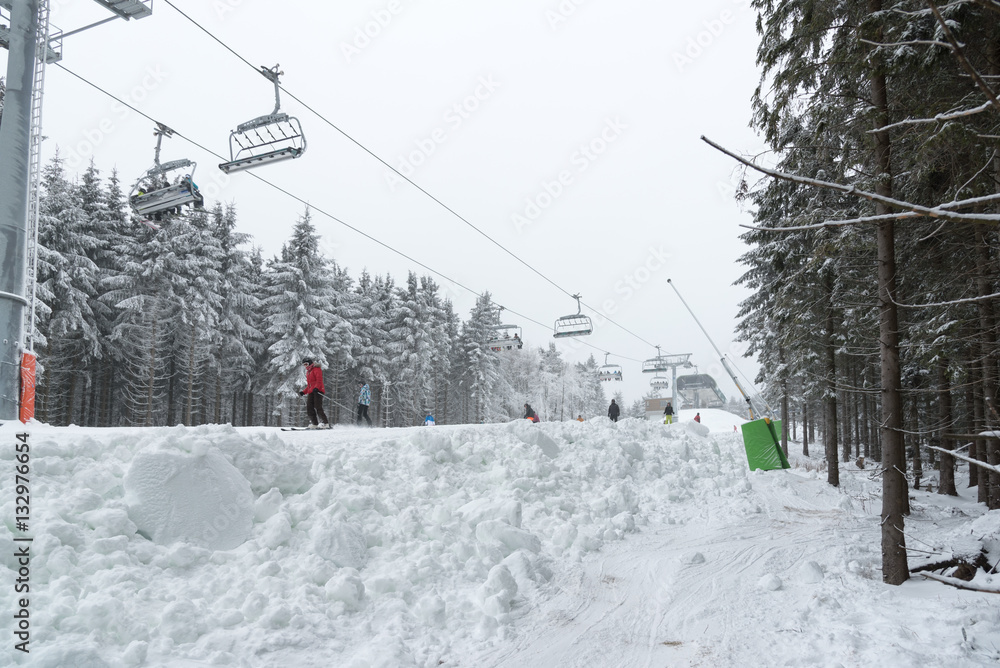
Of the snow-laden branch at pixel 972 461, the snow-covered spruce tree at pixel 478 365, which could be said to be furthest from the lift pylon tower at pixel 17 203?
the snow-covered spruce tree at pixel 478 365

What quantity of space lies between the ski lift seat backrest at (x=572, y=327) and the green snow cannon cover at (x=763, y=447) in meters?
12.6

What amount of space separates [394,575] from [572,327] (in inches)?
949

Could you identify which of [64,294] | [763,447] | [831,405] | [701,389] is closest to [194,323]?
[64,294]

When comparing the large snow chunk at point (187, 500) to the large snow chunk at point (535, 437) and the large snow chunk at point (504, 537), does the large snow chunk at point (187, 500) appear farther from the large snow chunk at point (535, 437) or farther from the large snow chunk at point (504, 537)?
the large snow chunk at point (535, 437)

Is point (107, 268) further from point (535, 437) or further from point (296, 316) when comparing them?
point (535, 437)

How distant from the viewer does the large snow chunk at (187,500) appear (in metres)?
4.93

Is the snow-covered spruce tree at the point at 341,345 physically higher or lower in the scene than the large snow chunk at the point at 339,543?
higher

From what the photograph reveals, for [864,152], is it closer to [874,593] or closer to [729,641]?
[874,593]

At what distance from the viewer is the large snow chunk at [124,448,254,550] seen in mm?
4926

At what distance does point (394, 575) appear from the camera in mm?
5160

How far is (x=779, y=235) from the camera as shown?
48.5 feet

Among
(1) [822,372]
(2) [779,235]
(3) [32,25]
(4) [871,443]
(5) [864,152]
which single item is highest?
(3) [32,25]

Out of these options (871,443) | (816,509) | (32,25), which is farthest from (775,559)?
(871,443)

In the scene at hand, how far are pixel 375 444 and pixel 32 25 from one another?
27.8 feet
